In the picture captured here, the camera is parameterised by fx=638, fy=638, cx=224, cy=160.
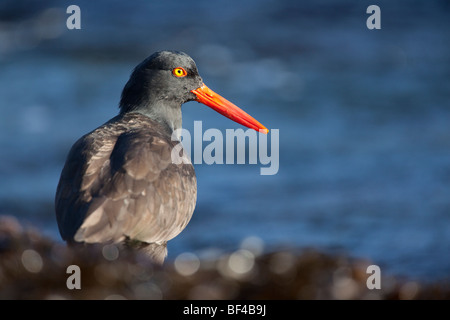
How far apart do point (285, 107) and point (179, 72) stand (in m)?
7.99

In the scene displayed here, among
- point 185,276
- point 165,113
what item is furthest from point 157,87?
point 185,276

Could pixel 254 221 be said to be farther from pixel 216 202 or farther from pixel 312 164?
pixel 312 164

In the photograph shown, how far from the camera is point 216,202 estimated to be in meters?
10.5

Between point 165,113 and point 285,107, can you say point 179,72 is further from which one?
point 285,107

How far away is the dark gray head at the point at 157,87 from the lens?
20.4 feet

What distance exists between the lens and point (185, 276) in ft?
11.7

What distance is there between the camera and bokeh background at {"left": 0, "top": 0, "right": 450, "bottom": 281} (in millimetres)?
9867

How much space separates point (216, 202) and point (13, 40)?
9973 mm

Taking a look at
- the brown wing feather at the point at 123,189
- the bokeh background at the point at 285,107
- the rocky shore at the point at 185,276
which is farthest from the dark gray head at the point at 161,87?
the rocky shore at the point at 185,276

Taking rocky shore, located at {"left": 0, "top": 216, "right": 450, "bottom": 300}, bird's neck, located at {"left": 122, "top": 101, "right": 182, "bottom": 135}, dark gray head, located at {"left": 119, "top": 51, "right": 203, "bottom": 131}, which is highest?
dark gray head, located at {"left": 119, "top": 51, "right": 203, "bottom": 131}

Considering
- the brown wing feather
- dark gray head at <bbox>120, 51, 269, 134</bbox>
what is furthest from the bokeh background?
the brown wing feather

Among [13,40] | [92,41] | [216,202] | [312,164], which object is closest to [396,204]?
[312,164]

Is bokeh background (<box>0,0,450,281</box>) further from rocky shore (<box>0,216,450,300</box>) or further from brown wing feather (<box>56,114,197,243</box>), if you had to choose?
rocky shore (<box>0,216,450,300</box>)
